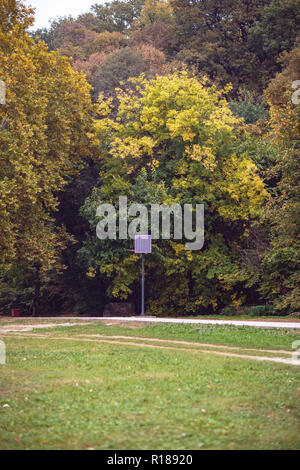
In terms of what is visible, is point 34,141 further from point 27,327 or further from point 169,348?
point 169,348

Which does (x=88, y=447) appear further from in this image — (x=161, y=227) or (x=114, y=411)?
(x=161, y=227)

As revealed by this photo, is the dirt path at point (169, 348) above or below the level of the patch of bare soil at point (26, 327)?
above

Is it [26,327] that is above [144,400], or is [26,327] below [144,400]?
below

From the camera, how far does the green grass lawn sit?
6.56 metres

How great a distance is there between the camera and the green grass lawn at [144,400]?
656 centimetres

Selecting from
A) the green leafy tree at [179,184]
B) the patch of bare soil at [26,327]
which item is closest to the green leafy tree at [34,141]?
the green leafy tree at [179,184]

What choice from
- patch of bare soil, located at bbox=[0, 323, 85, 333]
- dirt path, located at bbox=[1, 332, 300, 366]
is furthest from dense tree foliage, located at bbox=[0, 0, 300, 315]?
dirt path, located at bbox=[1, 332, 300, 366]

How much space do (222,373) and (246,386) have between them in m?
0.97

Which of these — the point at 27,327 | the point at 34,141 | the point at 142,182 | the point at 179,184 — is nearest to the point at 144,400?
the point at 27,327

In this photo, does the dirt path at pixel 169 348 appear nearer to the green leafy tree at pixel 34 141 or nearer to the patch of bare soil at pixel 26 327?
the patch of bare soil at pixel 26 327

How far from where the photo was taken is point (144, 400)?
813cm

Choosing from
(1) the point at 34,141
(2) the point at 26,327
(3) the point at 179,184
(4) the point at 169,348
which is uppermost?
(1) the point at 34,141

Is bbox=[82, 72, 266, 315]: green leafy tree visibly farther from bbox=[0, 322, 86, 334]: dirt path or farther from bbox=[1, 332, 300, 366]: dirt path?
bbox=[1, 332, 300, 366]: dirt path

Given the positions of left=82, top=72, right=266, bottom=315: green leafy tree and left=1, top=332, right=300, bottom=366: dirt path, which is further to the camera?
left=82, top=72, right=266, bottom=315: green leafy tree
